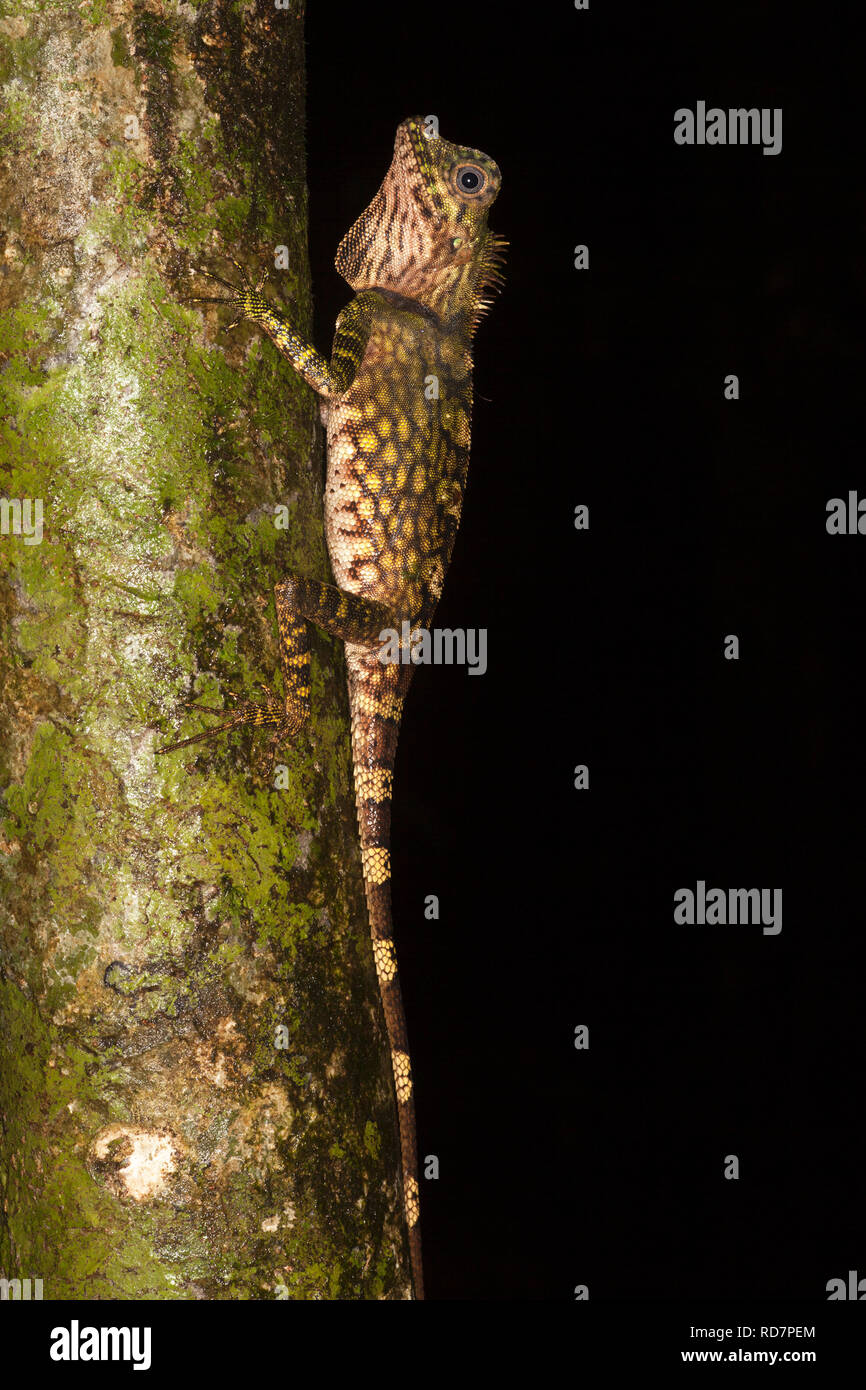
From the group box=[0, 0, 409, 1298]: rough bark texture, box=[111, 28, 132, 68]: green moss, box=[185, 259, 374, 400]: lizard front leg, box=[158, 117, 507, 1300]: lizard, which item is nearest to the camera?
box=[0, 0, 409, 1298]: rough bark texture

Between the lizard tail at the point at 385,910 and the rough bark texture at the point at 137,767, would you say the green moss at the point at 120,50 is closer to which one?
the rough bark texture at the point at 137,767

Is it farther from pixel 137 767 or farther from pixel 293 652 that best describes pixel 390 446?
pixel 137 767

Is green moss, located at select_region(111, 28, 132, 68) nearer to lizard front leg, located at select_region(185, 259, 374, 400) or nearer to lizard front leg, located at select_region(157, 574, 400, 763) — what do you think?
lizard front leg, located at select_region(185, 259, 374, 400)

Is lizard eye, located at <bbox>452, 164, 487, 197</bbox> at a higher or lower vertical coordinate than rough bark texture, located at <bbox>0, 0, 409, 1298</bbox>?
higher

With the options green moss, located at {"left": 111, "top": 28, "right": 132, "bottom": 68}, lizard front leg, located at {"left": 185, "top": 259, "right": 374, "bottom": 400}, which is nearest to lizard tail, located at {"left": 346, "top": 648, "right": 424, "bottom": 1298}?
lizard front leg, located at {"left": 185, "top": 259, "right": 374, "bottom": 400}

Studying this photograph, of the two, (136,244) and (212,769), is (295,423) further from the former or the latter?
(212,769)

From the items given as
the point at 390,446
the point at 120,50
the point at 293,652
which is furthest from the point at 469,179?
the point at 293,652
